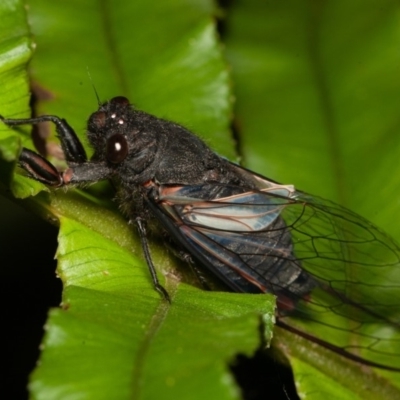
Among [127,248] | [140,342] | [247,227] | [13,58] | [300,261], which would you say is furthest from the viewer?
[300,261]

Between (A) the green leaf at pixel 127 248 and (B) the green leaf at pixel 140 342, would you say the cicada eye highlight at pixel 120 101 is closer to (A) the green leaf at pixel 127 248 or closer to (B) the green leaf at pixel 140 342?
(A) the green leaf at pixel 127 248

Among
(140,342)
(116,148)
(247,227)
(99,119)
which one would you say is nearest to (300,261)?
(247,227)

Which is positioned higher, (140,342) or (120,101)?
(120,101)

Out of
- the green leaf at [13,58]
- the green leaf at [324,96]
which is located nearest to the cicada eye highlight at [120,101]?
the green leaf at [13,58]

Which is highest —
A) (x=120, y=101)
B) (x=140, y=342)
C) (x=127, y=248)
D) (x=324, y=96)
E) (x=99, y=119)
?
(x=324, y=96)

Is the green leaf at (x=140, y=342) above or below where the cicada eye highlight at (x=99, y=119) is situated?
below

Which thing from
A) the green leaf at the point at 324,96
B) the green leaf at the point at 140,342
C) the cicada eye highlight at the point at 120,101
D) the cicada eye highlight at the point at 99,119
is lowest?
the green leaf at the point at 140,342

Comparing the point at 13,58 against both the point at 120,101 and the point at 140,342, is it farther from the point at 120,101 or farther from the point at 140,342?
the point at 140,342
